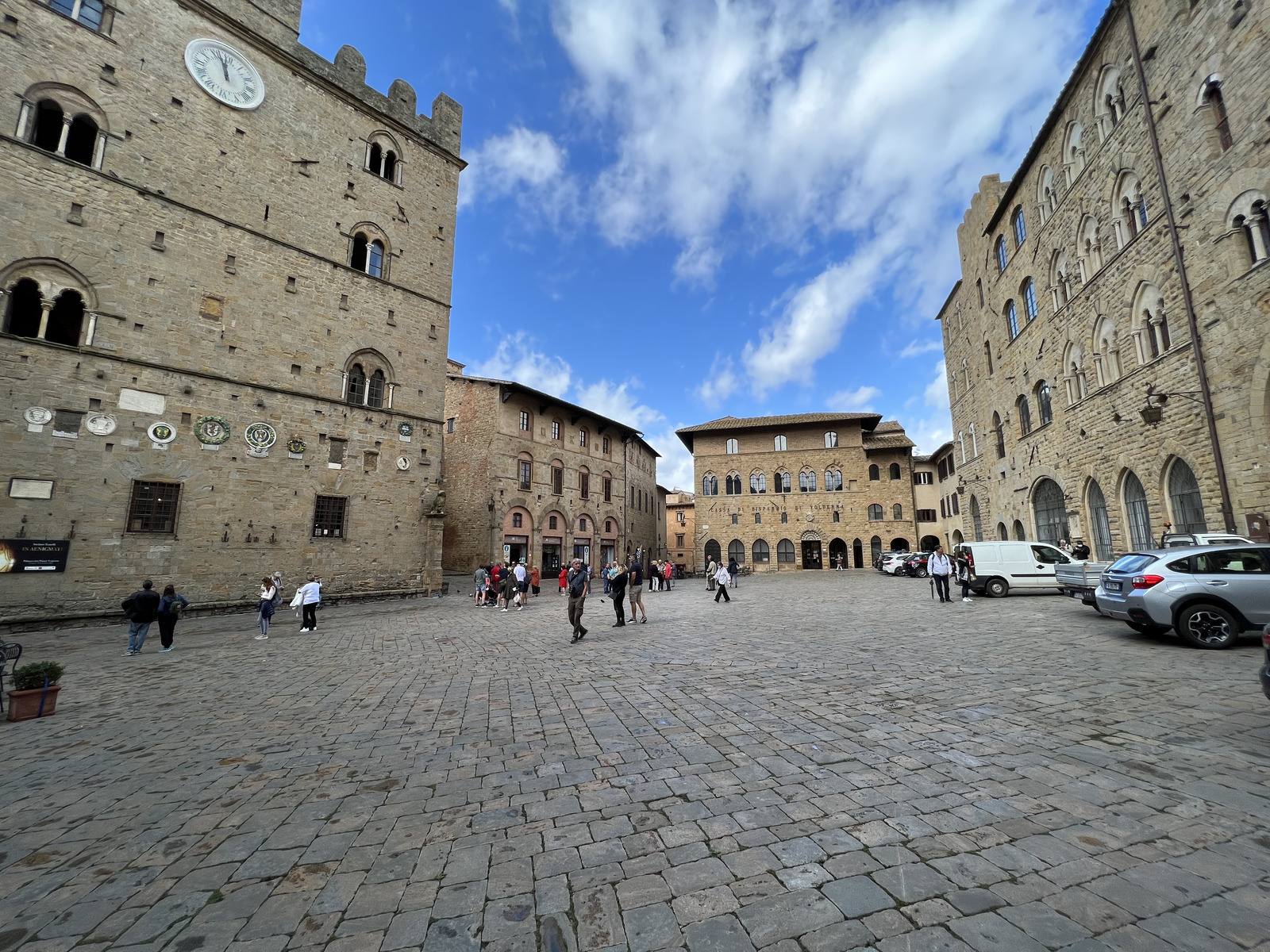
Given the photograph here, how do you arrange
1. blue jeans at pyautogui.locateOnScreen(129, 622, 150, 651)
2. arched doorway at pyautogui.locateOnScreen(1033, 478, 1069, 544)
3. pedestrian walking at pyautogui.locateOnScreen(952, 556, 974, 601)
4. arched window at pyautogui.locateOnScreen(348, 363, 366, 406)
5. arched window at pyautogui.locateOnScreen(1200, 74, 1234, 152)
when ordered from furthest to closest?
arched window at pyautogui.locateOnScreen(348, 363, 366, 406) < arched doorway at pyautogui.locateOnScreen(1033, 478, 1069, 544) < pedestrian walking at pyautogui.locateOnScreen(952, 556, 974, 601) < arched window at pyautogui.locateOnScreen(1200, 74, 1234, 152) < blue jeans at pyautogui.locateOnScreen(129, 622, 150, 651)

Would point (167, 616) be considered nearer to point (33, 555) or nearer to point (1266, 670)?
point (33, 555)

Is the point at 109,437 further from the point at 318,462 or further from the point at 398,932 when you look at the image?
the point at 398,932

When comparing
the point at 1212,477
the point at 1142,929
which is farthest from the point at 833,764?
the point at 1212,477

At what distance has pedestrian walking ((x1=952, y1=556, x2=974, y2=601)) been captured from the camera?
1558cm

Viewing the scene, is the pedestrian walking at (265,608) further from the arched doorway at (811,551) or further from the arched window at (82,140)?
the arched doorway at (811,551)

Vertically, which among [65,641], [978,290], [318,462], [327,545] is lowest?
[65,641]

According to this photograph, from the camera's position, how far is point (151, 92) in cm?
1574

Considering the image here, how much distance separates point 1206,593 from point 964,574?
8.13 metres

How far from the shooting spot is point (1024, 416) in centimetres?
2191

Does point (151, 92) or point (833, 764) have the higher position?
point (151, 92)

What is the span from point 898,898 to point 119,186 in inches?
895

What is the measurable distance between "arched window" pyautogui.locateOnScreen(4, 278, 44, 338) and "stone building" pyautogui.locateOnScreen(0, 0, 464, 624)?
68 mm

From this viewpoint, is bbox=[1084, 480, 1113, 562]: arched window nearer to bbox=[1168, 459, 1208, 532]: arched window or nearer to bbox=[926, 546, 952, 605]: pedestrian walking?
bbox=[1168, 459, 1208, 532]: arched window

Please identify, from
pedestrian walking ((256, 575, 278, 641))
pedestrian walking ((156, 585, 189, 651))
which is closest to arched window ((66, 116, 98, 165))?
pedestrian walking ((156, 585, 189, 651))
